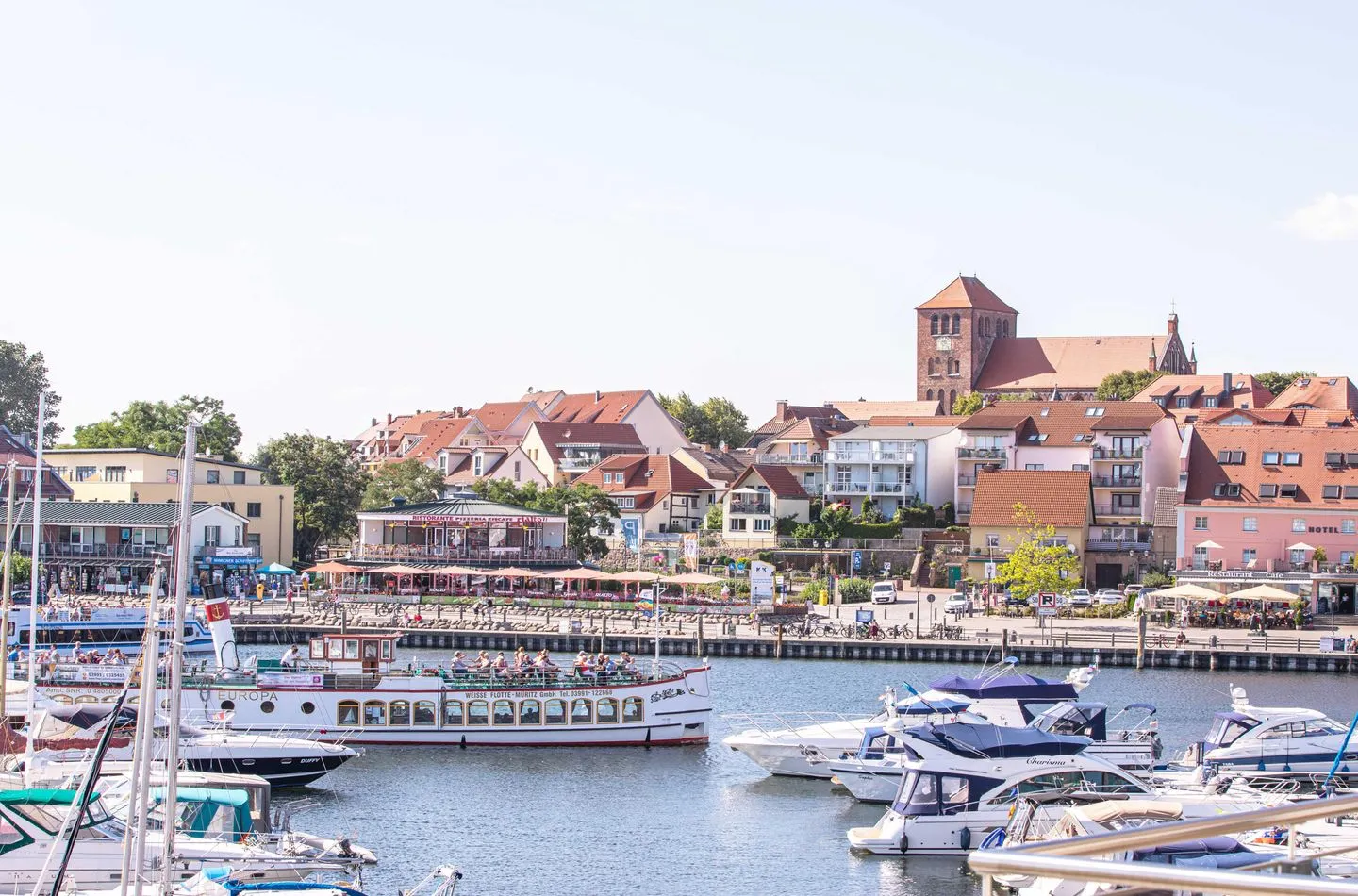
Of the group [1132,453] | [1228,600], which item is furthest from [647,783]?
[1132,453]

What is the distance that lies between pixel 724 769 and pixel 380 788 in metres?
10.0

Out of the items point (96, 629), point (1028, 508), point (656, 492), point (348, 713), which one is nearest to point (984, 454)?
point (1028, 508)

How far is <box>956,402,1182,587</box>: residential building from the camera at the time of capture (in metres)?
101

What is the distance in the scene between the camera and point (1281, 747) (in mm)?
44000

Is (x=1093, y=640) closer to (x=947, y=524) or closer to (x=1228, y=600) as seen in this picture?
(x=1228, y=600)

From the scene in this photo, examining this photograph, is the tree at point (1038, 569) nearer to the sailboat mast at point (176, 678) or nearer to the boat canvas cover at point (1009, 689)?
the boat canvas cover at point (1009, 689)

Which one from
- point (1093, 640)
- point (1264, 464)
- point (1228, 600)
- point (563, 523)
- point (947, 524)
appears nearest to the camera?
point (1093, 640)

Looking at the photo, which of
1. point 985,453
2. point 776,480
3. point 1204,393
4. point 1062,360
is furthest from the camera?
point 1062,360

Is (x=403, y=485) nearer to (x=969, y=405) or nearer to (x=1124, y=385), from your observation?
(x=969, y=405)

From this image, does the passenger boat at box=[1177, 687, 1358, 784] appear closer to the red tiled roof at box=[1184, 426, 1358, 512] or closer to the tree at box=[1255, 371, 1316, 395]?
the red tiled roof at box=[1184, 426, 1358, 512]

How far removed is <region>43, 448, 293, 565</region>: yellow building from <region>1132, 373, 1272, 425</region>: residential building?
7733 centimetres

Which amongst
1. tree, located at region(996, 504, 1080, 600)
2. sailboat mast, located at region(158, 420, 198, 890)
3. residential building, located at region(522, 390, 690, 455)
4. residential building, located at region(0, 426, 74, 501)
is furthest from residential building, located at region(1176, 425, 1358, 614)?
sailboat mast, located at region(158, 420, 198, 890)

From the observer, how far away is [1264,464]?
9225 cm

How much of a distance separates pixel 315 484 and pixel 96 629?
1840 inches
